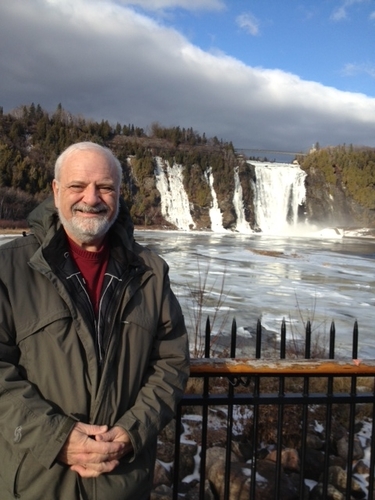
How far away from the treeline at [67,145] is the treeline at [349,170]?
12.0 meters

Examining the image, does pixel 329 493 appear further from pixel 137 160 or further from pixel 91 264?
pixel 137 160

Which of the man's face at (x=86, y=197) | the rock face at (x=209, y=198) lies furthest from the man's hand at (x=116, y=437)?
the rock face at (x=209, y=198)

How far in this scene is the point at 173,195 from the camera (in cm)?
5819

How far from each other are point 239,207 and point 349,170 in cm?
1796

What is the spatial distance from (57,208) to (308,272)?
52.6ft

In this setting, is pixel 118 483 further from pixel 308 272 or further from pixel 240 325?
pixel 308 272

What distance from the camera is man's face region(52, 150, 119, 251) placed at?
224cm

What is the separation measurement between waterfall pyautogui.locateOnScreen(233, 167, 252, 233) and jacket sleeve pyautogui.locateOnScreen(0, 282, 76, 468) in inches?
2162

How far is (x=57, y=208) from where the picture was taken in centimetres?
232

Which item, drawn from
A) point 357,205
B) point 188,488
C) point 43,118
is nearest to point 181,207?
point 43,118

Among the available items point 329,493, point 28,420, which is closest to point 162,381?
point 28,420

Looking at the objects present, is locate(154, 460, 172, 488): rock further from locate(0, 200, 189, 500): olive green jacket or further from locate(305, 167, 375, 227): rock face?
locate(305, 167, 375, 227): rock face

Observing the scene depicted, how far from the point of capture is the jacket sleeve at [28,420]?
1.95 meters

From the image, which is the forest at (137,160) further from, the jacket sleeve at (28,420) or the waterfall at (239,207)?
the jacket sleeve at (28,420)
